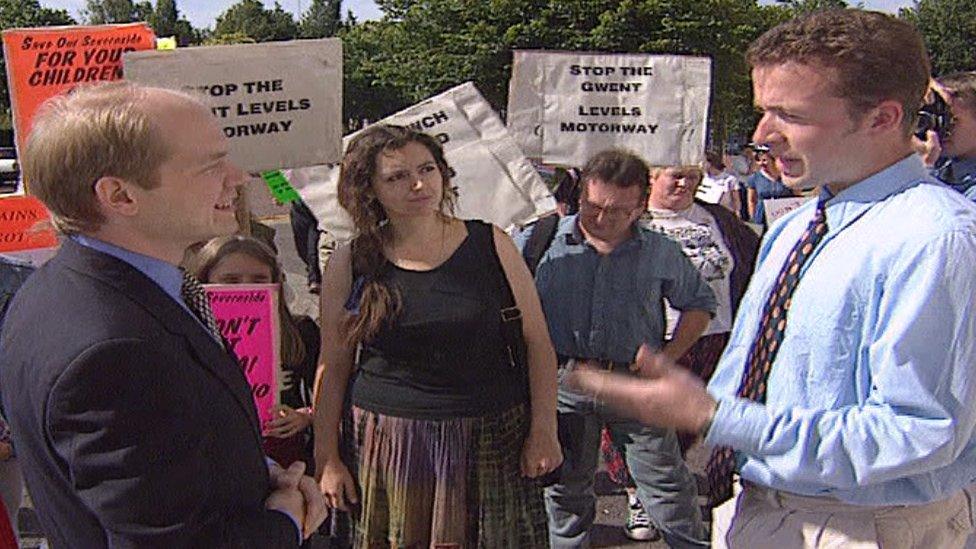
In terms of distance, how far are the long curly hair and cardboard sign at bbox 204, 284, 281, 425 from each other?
0.34 meters

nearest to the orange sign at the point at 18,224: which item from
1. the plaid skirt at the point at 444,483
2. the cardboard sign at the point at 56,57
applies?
the cardboard sign at the point at 56,57

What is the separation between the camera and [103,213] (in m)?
1.50

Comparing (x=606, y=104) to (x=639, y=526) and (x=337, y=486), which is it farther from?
(x=337, y=486)

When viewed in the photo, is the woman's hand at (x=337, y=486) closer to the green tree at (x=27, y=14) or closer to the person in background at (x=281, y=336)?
the person in background at (x=281, y=336)

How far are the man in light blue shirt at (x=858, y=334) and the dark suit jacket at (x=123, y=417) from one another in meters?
0.67

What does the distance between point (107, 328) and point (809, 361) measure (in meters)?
1.16

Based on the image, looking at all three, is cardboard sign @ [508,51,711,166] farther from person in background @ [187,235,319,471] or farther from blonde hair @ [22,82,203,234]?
blonde hair @ [22,82,203,234]

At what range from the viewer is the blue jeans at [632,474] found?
3.48 metres

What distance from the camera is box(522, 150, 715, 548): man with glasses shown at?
3.50 meters

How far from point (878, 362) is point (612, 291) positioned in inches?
78.1


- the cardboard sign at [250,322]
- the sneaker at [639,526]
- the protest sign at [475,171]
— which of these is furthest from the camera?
the sneaker at [639,526]

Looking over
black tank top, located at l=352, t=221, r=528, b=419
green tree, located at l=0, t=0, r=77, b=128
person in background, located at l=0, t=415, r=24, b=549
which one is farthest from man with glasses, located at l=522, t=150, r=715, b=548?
green tree, located at l=0, t=0, r=77, b=128

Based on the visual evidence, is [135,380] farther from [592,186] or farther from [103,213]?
[592,186]

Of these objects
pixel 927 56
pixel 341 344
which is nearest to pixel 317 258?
pixel 341 344
